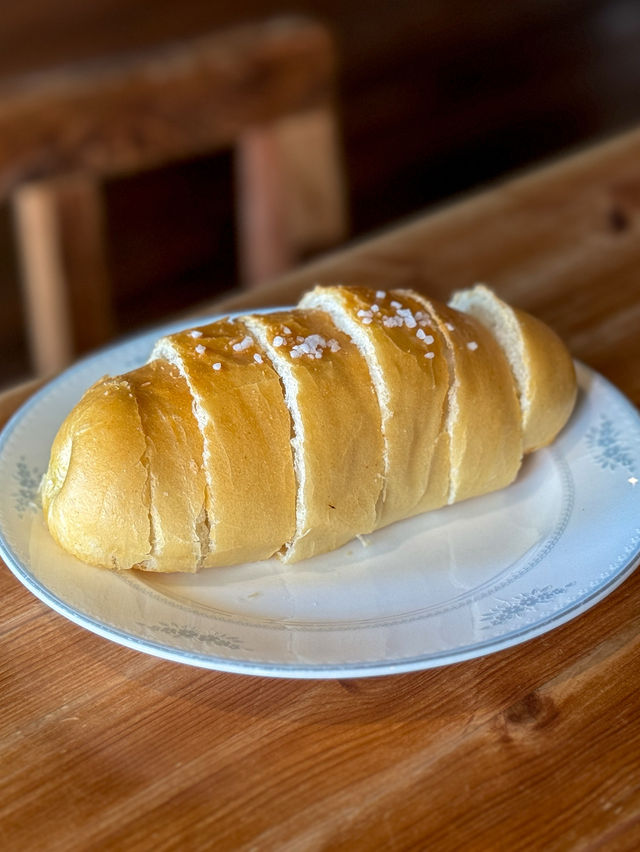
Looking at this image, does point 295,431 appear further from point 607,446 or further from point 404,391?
point 607,446

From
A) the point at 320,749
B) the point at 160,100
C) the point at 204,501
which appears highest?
the point at 160,100

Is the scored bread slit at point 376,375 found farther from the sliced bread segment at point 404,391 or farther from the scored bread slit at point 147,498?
the scored bread slit at point 147,498

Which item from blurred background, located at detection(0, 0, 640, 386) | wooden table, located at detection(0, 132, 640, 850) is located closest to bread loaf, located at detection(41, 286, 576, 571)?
wooden table, located at detection(0, 132, 640, 850)

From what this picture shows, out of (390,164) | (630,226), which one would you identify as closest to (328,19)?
(390,164)

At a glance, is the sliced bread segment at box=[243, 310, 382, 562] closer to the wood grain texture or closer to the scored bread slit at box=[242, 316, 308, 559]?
the scored bread slit at box=[242, 316, 308, 559]

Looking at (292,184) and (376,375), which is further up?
(376,375)

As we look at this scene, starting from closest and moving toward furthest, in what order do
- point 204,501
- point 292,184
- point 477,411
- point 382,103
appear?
1. point 204,501
2. point 477,411
3. point 292,184
4. point 382,103

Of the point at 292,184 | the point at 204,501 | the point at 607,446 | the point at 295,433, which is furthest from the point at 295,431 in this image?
the point at 292,184
